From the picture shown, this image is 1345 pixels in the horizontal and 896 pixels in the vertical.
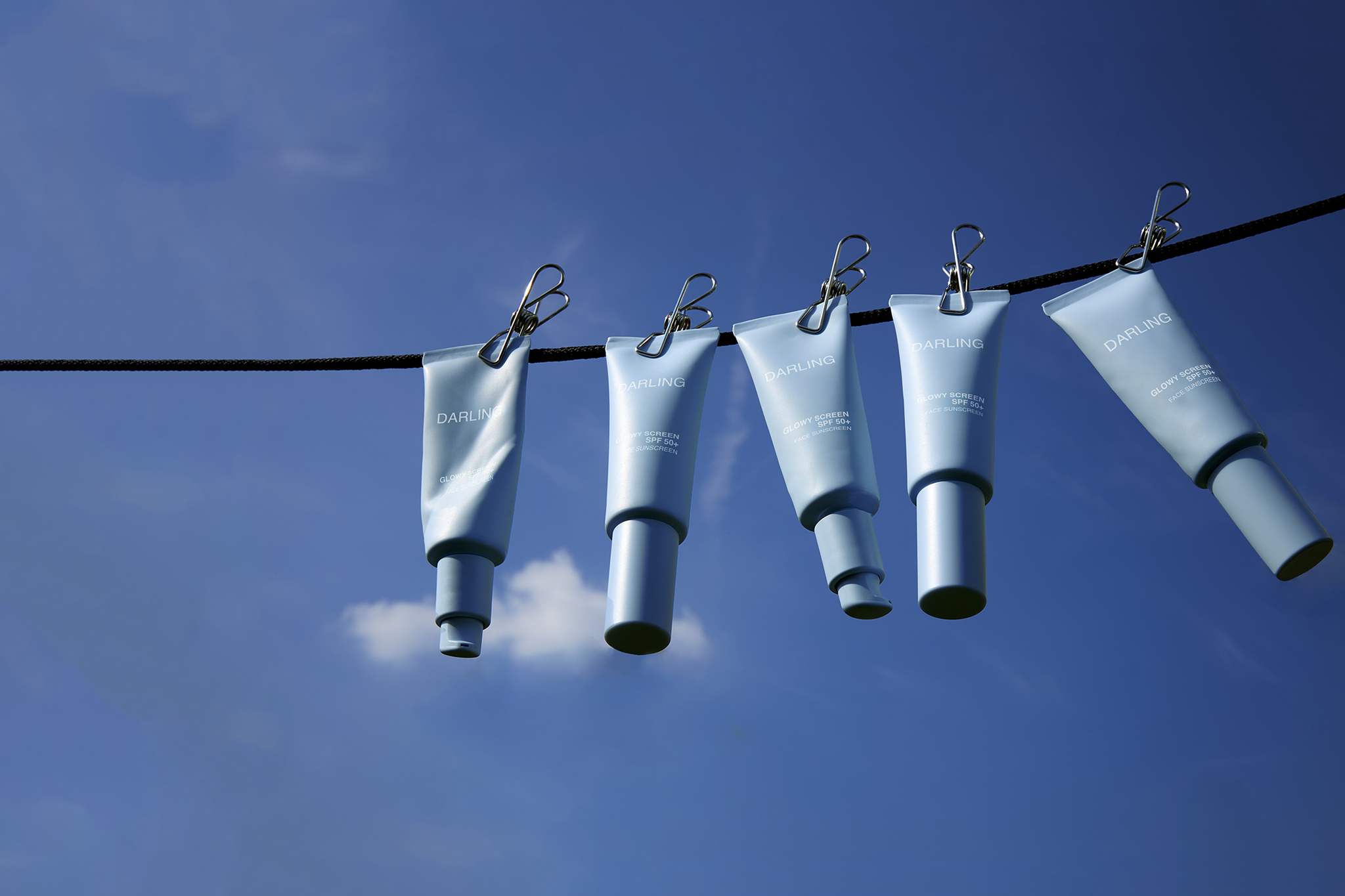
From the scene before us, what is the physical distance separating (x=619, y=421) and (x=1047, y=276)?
74 centimetres

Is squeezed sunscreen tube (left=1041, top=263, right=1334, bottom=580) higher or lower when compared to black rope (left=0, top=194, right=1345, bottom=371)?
lower

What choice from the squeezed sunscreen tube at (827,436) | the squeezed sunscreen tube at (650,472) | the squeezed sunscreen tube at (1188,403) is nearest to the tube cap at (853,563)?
the squeezed sunscreen tube at (827,436)

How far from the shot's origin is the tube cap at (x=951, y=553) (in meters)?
1.44

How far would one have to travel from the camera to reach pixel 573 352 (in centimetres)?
194

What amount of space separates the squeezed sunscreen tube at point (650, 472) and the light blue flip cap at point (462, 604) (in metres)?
0.25

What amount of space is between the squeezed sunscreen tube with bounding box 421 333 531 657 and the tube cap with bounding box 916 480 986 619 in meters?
0.69

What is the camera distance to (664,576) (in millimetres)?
1550

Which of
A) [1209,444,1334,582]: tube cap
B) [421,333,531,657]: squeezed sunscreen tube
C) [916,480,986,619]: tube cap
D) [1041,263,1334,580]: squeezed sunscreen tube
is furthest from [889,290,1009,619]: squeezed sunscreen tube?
[421,333,531,657]: squeezed sunscreen tube

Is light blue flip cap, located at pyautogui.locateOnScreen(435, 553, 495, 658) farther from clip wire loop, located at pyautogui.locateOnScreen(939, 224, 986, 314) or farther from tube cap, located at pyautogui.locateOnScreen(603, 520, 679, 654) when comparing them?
clip wire loop, located at pyautogui.locateOnScreen(939, 224, 986, 314)

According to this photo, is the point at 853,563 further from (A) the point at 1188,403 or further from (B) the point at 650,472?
(A) the point at 1188,403

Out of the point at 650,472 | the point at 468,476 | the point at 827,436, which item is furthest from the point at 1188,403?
the point at 468,476

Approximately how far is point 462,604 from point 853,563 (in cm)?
62

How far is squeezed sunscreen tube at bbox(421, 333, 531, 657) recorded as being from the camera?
170cm

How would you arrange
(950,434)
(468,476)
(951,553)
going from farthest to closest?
1. (468,476)
2. (950,434)
3. (951,553)
